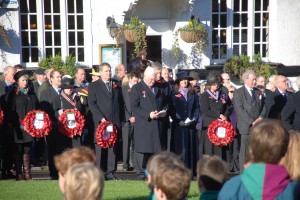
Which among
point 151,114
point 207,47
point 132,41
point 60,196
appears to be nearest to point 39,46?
point 132,41

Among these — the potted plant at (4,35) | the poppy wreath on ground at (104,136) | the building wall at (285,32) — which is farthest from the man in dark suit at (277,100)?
the potted plant at (4,35)

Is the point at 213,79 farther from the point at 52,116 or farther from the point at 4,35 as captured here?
the point at 4,35

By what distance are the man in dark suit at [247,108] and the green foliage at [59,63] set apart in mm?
6464

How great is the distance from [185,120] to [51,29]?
7.74m

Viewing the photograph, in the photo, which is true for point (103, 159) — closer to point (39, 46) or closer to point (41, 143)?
point (41, 143)

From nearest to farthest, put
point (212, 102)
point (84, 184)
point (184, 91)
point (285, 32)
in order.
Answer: point (84, 184)
point (184, 91)
point (212, 102)
point (285, 32)

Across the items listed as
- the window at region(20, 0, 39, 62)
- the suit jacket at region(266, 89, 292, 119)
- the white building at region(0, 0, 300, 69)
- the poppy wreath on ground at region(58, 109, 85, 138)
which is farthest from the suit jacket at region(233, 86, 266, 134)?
the window at region(20, 0, 39, 62)

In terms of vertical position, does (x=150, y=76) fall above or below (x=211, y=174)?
above

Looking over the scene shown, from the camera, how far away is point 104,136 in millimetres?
13000

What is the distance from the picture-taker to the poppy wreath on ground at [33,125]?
41.1ft

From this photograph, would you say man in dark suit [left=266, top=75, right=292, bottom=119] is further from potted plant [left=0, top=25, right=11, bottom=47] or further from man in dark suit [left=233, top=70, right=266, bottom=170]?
potted plant [left=0, top=25, right=11, bottom=47]

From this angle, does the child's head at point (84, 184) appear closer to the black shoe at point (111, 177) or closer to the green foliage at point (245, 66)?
the black shoe at point (111, 177)

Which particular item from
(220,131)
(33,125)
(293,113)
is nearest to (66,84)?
(33,125)

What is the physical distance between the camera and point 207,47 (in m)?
20.8
